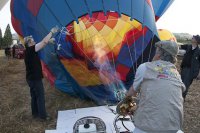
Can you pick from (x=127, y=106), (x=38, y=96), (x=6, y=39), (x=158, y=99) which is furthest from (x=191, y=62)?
(x=6, y=39)

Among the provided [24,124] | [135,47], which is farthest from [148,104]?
[135,47]

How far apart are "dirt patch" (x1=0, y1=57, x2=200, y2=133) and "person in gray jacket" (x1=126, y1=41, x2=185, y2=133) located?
65.5 inches

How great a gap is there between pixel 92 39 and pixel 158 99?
2.61 m

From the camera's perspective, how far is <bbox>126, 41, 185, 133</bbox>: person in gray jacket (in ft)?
6.13

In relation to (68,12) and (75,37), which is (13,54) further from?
(68,12)

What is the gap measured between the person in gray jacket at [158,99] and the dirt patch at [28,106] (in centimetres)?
166

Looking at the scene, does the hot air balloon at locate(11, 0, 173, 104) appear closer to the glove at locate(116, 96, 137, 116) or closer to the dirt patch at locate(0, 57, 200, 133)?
the dirt patch at locate(0, 57, 200, 133)

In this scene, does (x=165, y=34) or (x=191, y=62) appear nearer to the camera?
(x=191, y=62)

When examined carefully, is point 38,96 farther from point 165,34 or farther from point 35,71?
point 165,34

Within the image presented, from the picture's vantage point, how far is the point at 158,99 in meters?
1.87

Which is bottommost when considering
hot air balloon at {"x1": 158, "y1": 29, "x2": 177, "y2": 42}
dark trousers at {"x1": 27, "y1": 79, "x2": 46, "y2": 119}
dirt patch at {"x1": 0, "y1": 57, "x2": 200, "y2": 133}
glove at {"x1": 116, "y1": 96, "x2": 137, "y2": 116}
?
dirt patch at {"x1": 0, "y1": 57, "x2": 200, "y2": 133}

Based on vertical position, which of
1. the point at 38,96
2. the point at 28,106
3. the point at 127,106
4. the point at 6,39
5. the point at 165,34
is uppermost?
the point at 165,34

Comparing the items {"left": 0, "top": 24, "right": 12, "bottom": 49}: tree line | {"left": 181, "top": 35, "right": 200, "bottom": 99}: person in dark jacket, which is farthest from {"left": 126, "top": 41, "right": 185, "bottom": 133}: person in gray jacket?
{"left": 0, "top": 24, "right": 12, "bottom": 49}: tree line

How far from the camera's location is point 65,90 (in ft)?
14.9
